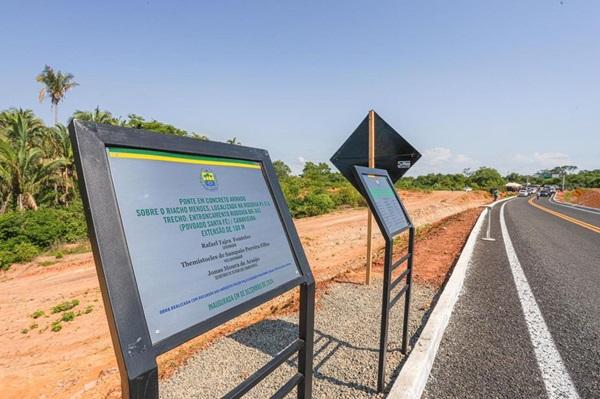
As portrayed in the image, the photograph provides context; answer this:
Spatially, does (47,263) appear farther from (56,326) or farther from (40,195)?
(40,195)

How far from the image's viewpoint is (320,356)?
3018 mm

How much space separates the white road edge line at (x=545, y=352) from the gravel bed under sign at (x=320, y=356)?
1173 mm

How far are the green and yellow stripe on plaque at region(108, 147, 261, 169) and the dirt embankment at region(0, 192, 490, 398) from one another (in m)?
2.51

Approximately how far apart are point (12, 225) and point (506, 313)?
1608 cm

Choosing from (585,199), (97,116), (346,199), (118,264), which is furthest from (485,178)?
(118,264)

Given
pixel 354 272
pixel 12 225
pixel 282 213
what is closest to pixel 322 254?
pixel 354 272

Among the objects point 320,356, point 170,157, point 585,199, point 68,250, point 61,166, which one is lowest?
point 585,199

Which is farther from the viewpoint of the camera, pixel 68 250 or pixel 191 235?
pixel 68 250

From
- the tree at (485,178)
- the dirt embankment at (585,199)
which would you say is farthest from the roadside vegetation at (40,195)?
the tree at (485,178)

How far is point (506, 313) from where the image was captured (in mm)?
4203

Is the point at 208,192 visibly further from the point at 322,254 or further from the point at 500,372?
the point at 322,254

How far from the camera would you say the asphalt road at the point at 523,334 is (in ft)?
8.80

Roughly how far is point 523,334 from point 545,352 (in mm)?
410

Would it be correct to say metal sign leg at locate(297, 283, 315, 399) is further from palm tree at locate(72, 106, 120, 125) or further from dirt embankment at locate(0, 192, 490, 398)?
palm tree at locate(72, 106, 120, 125)
